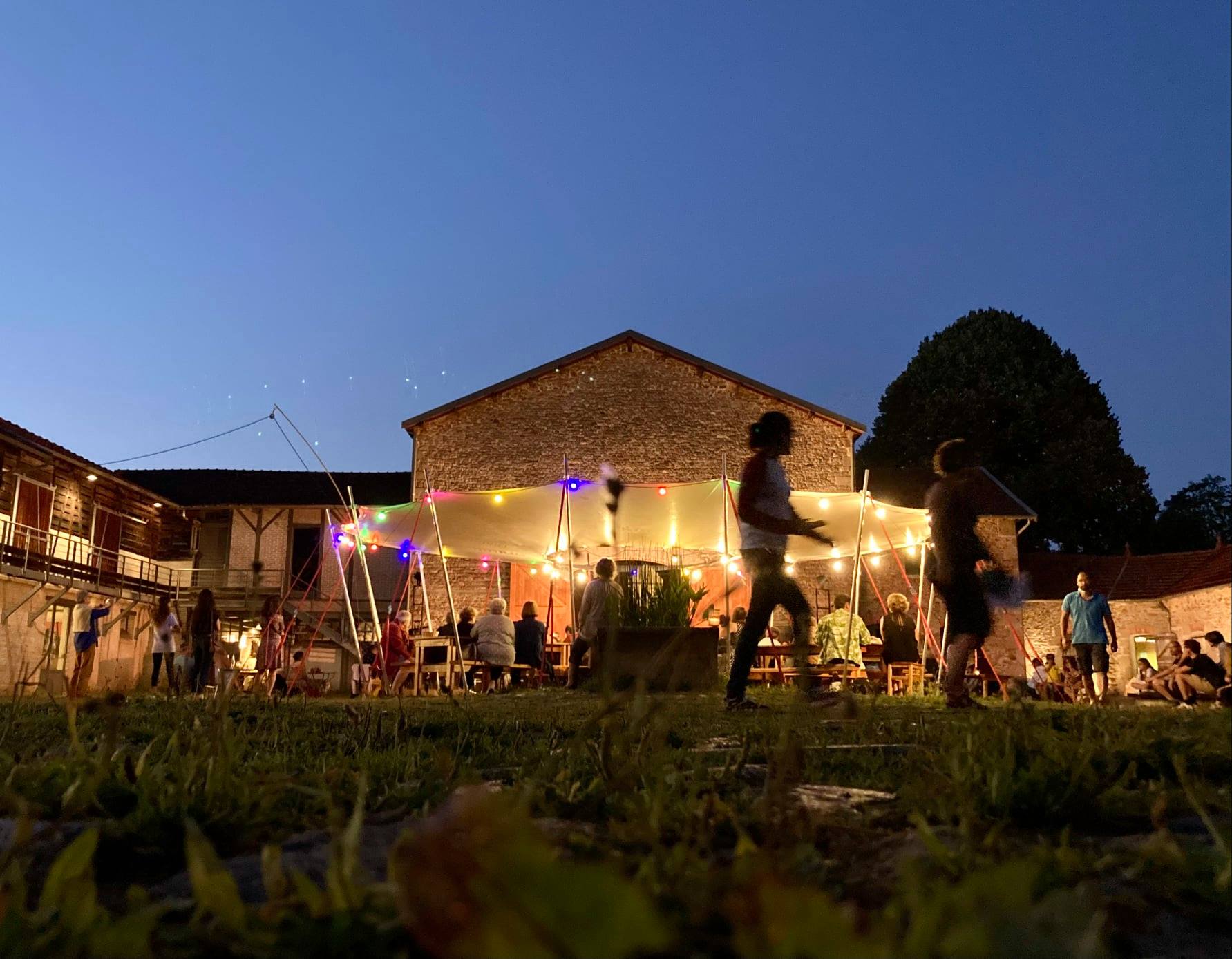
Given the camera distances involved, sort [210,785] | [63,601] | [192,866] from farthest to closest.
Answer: [63,601]
[210,785]
[192,866]

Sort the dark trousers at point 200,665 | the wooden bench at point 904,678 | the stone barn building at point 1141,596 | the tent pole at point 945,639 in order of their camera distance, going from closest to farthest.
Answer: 1. the tent pole at point 945,639
2. the wooden bench at point 904,678
3. the dark trousers at point 200,665
4. the stone barn building at point 1141,596

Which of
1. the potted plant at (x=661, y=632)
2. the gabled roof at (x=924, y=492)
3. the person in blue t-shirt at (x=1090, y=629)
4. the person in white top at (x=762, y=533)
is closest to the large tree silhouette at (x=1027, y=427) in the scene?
the gabled roof at (x=924, y=492)

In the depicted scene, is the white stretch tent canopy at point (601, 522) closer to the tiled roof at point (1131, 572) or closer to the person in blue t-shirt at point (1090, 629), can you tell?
the person in blue t-shirt at point (1090, 629)

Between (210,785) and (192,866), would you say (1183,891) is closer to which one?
(192,866)

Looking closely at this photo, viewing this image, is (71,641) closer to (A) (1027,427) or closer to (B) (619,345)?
(B) (619,345)

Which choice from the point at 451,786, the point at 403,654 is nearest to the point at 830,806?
the point at 451,786

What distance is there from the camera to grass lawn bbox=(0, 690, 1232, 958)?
23.1 inches

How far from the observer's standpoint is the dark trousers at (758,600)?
5.22 m

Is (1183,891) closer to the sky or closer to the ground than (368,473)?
closer to the ground

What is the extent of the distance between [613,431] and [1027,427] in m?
20.5

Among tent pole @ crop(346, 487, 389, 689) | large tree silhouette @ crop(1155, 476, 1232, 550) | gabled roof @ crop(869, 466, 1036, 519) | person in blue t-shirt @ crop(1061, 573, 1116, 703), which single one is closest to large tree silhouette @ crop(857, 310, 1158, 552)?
large tree silhouette @ crop(1155, 476, 1232, 550)

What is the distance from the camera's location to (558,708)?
5.36 m

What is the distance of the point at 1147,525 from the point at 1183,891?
35.5 meters

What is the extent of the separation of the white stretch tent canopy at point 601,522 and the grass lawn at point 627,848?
9332mm
